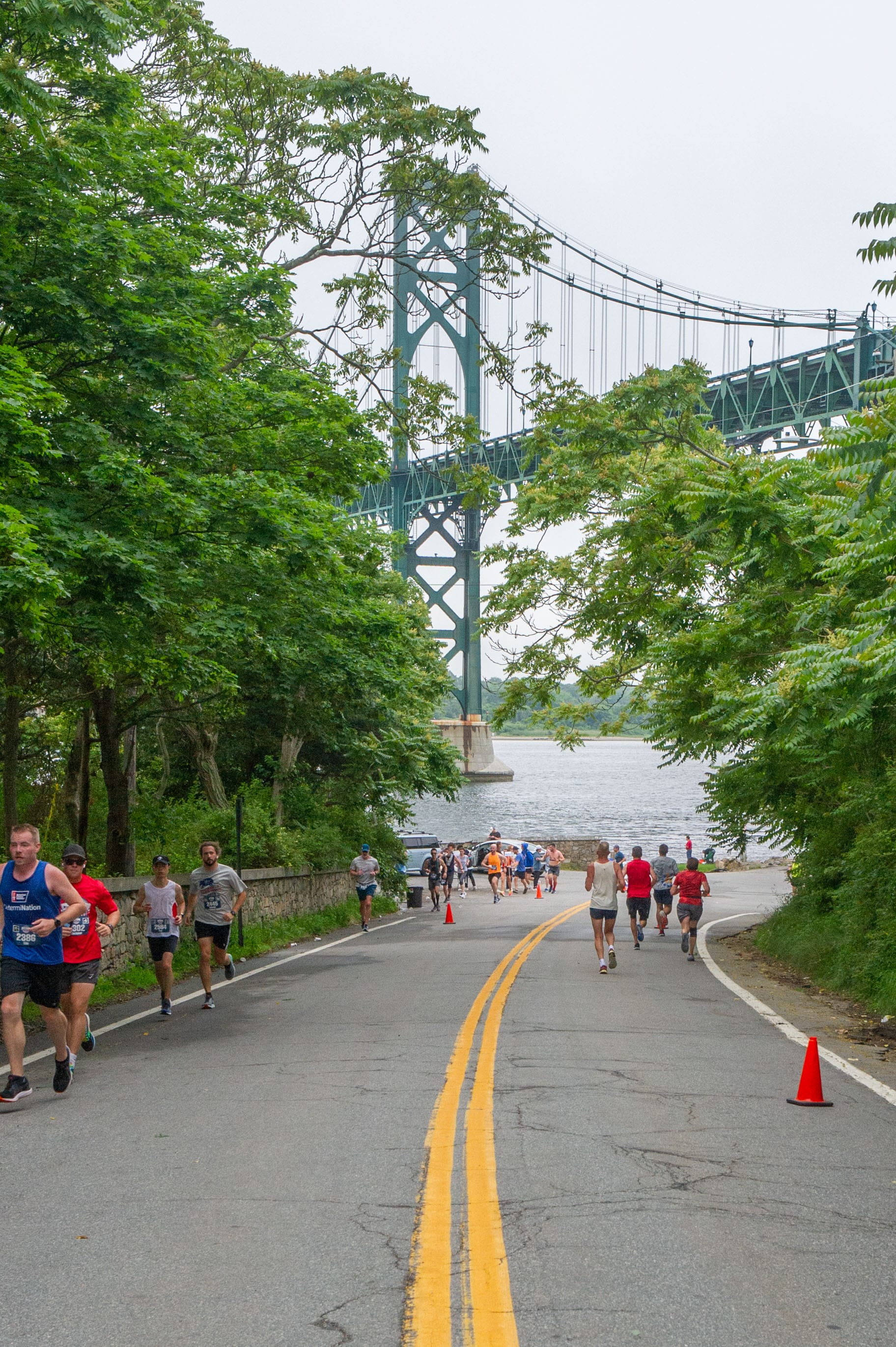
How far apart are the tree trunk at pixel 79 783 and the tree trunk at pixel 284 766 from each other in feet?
14.9

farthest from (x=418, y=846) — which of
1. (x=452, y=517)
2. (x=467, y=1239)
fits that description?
(x=467, y=1239)

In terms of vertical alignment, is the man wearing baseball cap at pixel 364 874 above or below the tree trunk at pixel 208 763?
below

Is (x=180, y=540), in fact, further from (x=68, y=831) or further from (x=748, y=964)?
(x=68, y=831)

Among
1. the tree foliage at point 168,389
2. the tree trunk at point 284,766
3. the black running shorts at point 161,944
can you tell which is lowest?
the black running shorts at point 161,944

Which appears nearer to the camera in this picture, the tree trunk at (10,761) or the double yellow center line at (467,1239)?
the double yellow center line at (467,1239)

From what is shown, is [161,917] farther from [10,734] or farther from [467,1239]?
[467,1239]

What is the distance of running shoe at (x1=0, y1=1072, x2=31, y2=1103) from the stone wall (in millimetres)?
4833

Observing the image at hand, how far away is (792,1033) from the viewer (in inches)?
442

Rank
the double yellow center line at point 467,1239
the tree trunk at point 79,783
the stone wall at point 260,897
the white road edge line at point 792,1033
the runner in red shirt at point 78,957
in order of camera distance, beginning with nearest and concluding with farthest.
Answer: the double yellow center line at point 467,1239 < the white road edge line at point 792,1033 < the runner in red shirt at point 78,957 < the stone wall at point 260,897 < the tree trunk at point 79,783

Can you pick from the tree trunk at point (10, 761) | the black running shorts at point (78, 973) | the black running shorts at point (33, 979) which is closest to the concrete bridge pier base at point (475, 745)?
the tree trunk at point (10, 761)

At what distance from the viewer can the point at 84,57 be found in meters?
11.2

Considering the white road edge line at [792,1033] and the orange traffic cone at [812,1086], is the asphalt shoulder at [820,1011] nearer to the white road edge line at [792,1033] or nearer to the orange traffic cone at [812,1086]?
the white road edge line at [792,1033]

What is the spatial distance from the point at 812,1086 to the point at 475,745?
72282 millimetres

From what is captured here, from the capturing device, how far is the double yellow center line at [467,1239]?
425 centimetres
